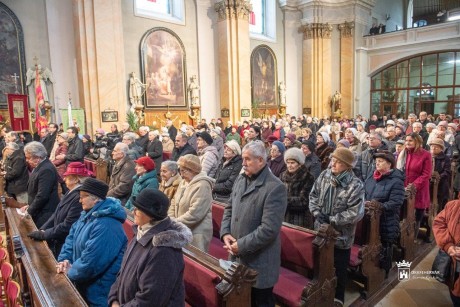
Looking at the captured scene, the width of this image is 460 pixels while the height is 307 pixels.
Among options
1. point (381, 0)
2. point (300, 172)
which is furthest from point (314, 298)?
point (381, 0)

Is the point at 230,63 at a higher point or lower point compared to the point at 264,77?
higher

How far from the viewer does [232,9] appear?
49.2ft

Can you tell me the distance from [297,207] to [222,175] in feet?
3.96

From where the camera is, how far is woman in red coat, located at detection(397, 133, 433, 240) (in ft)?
14.4

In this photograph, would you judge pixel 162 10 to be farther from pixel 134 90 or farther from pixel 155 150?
pixel 155 150

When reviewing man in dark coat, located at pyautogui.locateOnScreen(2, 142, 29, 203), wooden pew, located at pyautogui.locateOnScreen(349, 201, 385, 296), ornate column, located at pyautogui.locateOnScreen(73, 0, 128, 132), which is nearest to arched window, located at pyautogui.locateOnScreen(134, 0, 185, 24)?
ornate column, located at pyautogui.locateOnScreen(73, 0, 128, 132)

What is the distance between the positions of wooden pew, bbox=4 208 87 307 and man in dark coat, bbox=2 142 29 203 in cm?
199

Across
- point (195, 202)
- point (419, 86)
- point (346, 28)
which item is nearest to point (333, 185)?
point (195, 202)

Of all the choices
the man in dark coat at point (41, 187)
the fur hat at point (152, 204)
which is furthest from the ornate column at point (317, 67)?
the fur hat at point (152, 204)

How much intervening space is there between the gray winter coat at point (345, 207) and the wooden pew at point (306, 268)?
194mm

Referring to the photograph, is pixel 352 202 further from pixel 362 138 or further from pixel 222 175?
pixel 362 138

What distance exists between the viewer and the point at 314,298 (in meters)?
2.74

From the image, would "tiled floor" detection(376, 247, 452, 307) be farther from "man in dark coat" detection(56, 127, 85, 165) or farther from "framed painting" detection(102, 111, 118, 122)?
"framed painting" detection(102, 111, 118, 122)

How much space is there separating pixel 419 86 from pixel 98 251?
20.1 metres
